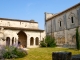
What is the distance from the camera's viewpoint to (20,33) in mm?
30219

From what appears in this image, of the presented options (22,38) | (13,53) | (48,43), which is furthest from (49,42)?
(13,53)

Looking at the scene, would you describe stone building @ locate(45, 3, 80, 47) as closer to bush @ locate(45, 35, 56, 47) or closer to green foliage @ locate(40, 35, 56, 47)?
bush @ locate(45, 35, 56, 47)

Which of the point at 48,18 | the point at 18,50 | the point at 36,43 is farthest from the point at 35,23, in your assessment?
the point at 18,50

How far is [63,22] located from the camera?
28.0m

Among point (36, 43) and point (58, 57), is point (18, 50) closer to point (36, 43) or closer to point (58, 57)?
point (58, 57)

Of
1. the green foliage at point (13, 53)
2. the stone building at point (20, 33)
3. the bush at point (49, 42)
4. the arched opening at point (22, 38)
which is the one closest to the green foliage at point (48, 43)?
the bush at point (49, 42)

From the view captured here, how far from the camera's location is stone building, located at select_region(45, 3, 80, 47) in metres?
24.4

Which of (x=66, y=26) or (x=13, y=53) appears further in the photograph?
(x=66, y=26)

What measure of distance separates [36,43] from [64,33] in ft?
25.0

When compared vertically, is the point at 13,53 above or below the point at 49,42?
below

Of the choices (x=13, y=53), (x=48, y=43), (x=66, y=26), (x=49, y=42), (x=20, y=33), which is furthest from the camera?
(x=20, y=33)

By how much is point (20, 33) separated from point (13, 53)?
1838 cm

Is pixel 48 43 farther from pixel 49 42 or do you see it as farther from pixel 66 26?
pixel 66 26

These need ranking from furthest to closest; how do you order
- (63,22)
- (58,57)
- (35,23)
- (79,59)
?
1. (35,23)
2. (63,22)
3. (79,59)
4. (58,57)
